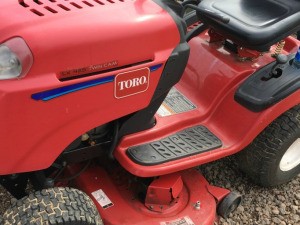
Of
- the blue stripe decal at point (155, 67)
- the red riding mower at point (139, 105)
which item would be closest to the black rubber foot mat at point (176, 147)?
the red riding mower at point (139, 105)

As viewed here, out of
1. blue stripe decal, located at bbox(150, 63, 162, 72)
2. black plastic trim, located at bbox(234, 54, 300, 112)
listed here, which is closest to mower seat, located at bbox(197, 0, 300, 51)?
black plastic trim, located at bbox(234, 54, 300, 112)

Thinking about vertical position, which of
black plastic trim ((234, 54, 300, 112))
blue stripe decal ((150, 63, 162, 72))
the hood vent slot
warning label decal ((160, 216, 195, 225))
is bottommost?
warning label decal ((160, 216, 195, 225))

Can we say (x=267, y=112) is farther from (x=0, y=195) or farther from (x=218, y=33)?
(x=0, y=195)

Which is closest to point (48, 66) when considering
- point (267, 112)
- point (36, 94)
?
point (36, 94)

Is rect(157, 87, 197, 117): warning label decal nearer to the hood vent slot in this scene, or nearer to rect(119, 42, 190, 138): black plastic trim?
rect(119, 42, 190, 138): black plastic trim

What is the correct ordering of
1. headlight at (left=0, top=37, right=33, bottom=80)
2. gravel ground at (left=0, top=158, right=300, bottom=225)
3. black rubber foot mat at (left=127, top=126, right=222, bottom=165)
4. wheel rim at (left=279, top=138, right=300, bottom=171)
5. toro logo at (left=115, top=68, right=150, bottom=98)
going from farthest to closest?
wheel rim at (left=279, top=138, right=300, bottom=171), gravel ground at (left=0, top=158, right=300, bottom=225), black rubber foot mat at (left=127, top=126, right=222, bottom=165), toro logo at (left=115, top=68, right=150, bottom=98), headlight at (left=0, top=37, right=33, bottom=80)

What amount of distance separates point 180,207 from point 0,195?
86cm

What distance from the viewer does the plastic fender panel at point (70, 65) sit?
1.37 meters

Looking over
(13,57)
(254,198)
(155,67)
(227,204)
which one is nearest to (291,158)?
(254,198)

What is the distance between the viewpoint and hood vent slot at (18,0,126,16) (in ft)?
4.76

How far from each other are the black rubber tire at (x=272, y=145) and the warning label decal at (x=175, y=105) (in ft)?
1.21

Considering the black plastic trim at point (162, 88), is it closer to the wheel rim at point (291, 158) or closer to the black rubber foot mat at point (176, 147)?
the black rubber foot mat at point (176, 147)

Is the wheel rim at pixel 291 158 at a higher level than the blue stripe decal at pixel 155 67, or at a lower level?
lower

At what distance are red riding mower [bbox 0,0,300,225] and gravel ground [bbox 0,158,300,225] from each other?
3.7 inches
